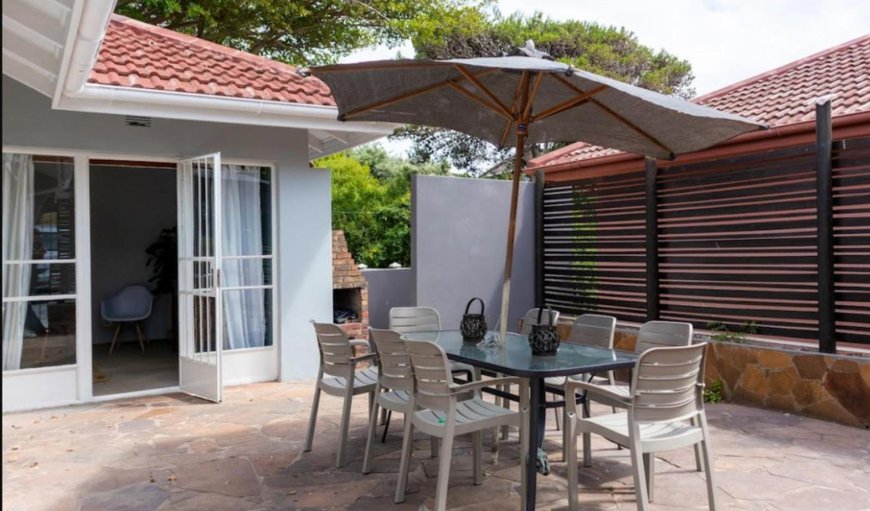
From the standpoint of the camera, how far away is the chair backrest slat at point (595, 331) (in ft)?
15.9

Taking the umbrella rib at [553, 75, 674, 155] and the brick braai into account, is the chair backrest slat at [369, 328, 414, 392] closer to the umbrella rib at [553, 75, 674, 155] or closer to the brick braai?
the umbrella rib at [553, 75, 674, 155]

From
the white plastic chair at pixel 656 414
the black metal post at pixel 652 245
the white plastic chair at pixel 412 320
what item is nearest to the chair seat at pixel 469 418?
the white plastic chair at pixel 656 414

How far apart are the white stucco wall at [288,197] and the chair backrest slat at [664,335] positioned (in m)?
3.89

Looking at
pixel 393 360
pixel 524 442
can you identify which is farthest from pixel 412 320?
pixel 524 442

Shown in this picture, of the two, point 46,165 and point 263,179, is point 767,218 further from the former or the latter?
point 46,165

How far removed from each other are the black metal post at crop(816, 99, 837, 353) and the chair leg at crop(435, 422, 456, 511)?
3.72m

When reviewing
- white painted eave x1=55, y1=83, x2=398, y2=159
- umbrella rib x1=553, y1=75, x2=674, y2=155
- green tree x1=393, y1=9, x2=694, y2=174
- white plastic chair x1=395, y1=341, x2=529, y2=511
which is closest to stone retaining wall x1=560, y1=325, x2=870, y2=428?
umbrella rib x1=553, y1=75, x2=674, y2=155

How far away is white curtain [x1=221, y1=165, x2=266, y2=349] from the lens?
693 centimetres

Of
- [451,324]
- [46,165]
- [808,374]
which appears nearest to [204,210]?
[46,165]

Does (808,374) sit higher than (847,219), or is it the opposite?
(847,219)

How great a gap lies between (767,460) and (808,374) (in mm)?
1499

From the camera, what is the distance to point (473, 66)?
11.7 feet

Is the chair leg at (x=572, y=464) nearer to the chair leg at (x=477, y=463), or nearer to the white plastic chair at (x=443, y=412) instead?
the white plastic chair at (x=443, y=412)

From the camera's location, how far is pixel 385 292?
862cm
